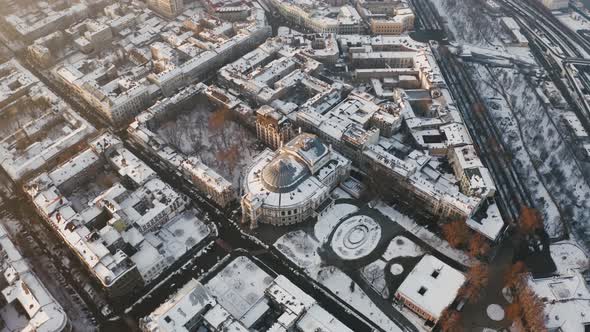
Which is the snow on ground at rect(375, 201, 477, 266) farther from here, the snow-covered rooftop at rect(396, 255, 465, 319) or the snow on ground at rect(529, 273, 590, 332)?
the snow on ground at rect(529, 273, 590, 332)

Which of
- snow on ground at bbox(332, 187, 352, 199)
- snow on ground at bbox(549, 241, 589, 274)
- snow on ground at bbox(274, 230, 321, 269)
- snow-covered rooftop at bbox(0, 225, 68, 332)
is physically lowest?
snow-covered rooftop at bbox(0, 225, 68, 332)

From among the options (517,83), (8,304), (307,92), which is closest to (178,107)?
(307,92)

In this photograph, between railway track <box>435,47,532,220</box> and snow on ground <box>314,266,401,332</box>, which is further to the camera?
railway track <box>435,47,532,220</box>

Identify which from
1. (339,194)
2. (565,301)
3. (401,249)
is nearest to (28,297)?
(339,194)

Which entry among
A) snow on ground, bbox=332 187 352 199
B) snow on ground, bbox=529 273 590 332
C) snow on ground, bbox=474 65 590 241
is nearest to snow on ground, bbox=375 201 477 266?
snow on ground, bbox=332 187 352 199

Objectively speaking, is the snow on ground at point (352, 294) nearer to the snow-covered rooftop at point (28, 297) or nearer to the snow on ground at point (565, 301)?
the snow on ground at point (565, 301)
